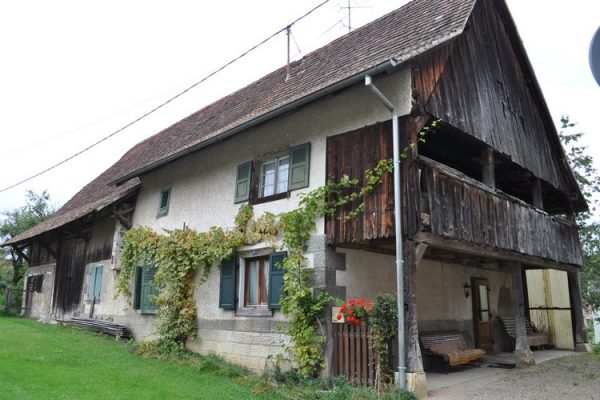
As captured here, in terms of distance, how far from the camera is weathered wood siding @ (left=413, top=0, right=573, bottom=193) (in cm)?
901

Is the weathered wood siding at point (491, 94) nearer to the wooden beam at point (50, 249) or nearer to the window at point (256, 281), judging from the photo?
the window at point (256, 281)

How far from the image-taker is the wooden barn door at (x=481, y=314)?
13.3 meters

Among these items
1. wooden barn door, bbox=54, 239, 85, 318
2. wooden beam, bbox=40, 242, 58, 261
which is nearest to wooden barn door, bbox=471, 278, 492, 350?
wooden barn door, bbox=54, 239, 85, 318

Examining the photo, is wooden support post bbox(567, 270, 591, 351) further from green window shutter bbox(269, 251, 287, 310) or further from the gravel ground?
green window shutter bbox(269, 251, 287, 310)

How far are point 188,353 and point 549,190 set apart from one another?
11116 millimetres

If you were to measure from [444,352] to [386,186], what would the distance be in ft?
13.3

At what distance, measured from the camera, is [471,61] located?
34.3 feet

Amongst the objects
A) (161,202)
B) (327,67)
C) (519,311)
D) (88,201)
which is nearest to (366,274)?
(519,311)

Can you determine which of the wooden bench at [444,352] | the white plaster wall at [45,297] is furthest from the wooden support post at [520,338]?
the white plaster wall at [45,297]

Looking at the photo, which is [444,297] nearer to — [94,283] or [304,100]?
[304,100]

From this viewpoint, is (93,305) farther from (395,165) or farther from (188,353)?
(395,165)

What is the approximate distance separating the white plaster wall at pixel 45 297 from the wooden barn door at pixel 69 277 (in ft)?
1.73

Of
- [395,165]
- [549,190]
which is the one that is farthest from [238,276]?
[549,190]

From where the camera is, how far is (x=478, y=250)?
9719 mm
